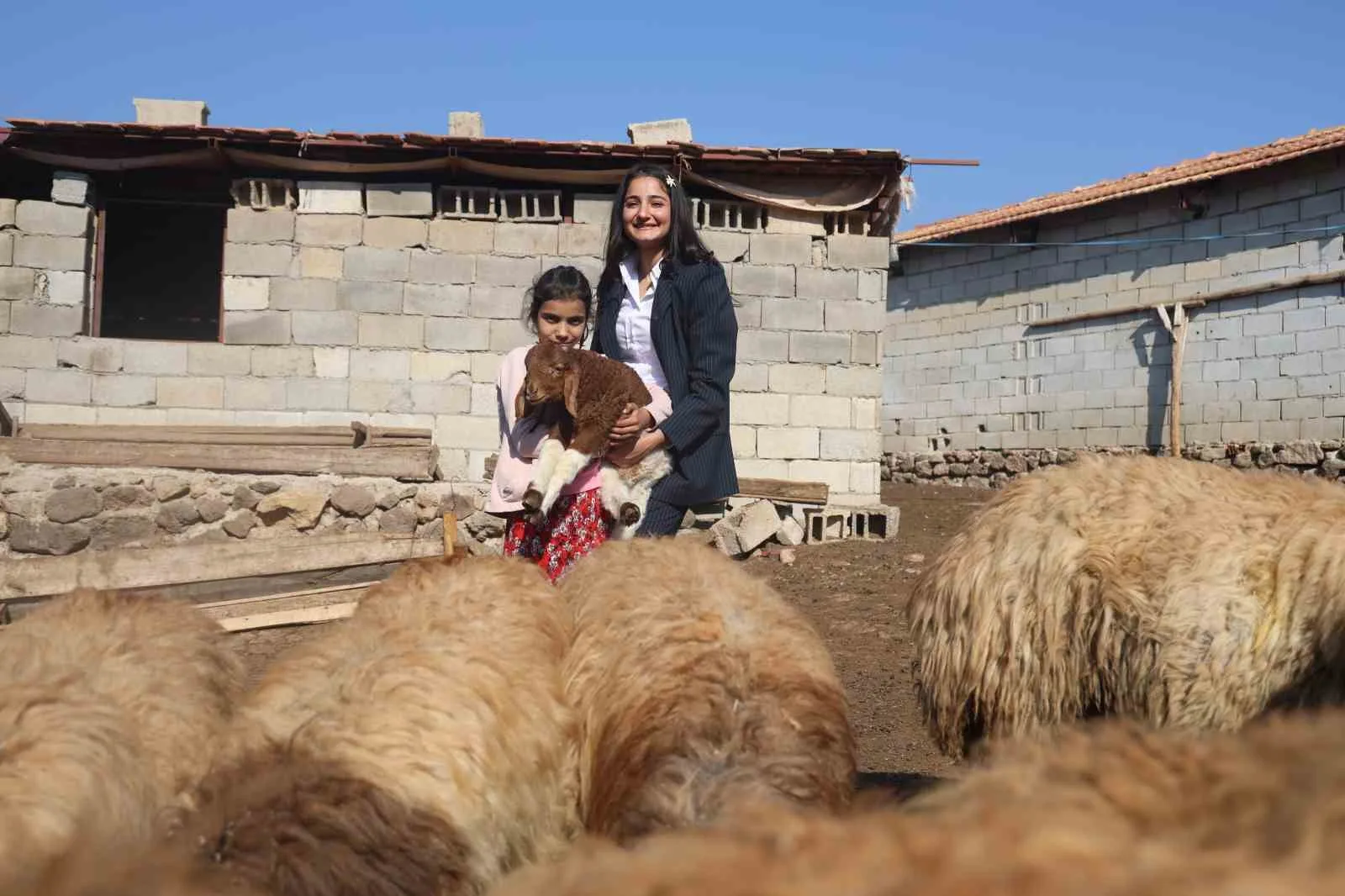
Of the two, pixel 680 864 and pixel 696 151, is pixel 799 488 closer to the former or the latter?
pixel 696 151

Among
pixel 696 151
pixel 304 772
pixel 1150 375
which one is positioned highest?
pixel 696 151

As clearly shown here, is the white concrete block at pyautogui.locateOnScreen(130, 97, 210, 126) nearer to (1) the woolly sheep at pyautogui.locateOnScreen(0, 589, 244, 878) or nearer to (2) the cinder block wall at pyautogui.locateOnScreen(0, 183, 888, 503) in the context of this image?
(2) the cinder block wall at pyautogui.locateOnScreen(0, 183, 888, 503)

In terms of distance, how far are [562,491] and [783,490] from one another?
7022 mm

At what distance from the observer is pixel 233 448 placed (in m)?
10.3

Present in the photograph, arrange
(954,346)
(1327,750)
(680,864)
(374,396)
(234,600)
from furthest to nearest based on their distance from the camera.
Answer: (954,346) < (374,396) < (234,600) < (1327,750) < (680,864)

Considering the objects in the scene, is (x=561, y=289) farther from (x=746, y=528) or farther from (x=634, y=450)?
(x=746, y=528)

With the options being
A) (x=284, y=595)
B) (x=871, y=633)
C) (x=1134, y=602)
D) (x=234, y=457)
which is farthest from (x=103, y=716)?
(x=234, y=457)

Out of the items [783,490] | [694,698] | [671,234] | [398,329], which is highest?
[398,329]

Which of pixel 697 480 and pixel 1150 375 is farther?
pixel 1150 375

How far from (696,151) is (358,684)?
30.6 feet

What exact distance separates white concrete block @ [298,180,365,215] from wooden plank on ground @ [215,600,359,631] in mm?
4466

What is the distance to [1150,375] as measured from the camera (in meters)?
17.2

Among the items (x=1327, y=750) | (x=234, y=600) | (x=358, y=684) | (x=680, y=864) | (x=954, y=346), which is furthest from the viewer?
(x=954, y=346)

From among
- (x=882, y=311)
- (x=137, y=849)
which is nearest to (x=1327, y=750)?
(x=137, y=849)
